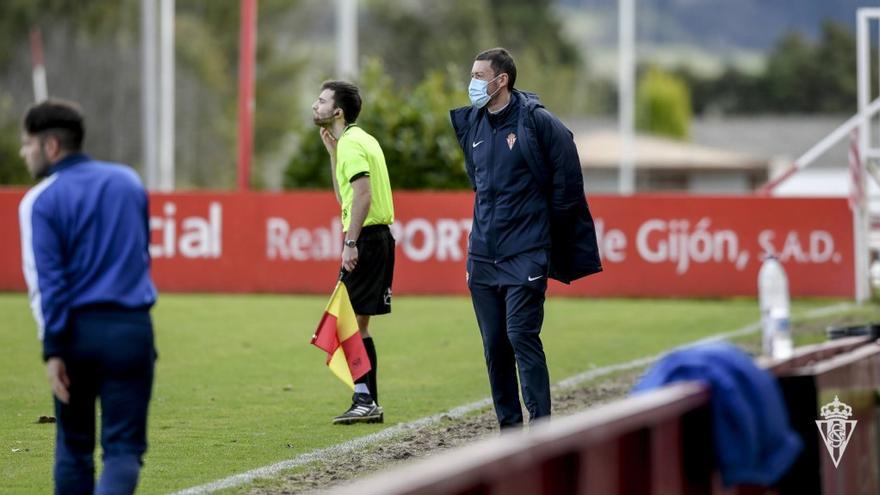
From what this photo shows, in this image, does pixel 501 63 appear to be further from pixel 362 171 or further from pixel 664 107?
pixel 664 107

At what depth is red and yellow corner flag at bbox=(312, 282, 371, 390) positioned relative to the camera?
10.3 meters

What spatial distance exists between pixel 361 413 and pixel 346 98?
192cm

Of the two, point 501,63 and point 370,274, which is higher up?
point 501,63

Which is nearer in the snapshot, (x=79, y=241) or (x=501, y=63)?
(x=79, y=241)

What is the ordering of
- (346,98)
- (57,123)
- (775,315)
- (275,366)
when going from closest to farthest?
(57,123) < (775,315) < (346,98) < (275,366)

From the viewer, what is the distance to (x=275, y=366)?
47.5 ft

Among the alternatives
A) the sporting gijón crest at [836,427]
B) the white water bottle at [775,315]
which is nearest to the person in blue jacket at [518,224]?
the white water bottle at [775,315]

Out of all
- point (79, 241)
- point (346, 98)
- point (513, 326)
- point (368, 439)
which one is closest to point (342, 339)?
point (368, 439)

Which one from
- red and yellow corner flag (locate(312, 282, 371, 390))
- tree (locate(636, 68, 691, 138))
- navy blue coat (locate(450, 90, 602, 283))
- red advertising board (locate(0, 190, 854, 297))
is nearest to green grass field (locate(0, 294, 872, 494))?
red and yellow corner flag (locate(312, 282, 371, 390))

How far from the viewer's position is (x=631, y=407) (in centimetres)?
488

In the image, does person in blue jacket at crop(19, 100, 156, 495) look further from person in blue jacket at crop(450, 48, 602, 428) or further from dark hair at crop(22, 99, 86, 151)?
person in blue jacket at crop(450, 48, 602, 428)

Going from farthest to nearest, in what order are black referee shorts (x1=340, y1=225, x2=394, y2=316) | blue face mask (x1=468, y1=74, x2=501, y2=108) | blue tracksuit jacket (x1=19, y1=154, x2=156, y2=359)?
black referee shorts (x1=340, y1=225, x2=394, y2=316)
blue face mask (x1=468, y1=74, x2=501, y2=108)
blue tracksuit jacket (x1=19, y1=154, x2=156, y2=359)

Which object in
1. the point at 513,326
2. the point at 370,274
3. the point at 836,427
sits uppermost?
the point at 370,274

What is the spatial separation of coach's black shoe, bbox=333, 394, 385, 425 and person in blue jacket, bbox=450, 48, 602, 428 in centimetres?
167
